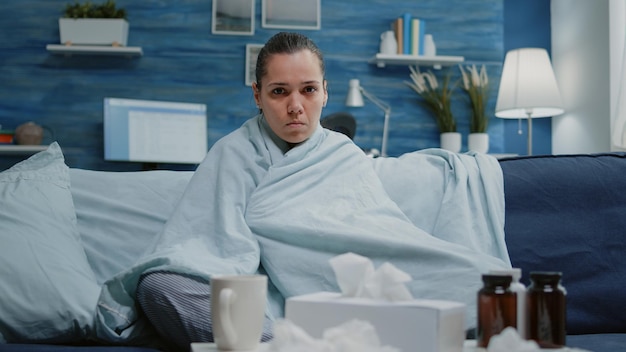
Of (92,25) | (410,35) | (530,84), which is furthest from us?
(410,35)

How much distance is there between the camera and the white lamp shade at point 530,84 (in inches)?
154

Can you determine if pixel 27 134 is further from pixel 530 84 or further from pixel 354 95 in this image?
pixel 530 84

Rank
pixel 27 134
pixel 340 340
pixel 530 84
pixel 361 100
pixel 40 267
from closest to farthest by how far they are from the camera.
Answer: pixel 340 340, pixel 40 267, pixel 530 84, pixel 27 134, pixel 361 100

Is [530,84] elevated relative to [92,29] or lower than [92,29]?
lower

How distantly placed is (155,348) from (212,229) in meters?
0.29

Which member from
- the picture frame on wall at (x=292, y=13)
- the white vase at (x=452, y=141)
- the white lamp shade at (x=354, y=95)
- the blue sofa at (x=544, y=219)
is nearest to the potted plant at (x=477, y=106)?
the white vase at (x=452, y=141)

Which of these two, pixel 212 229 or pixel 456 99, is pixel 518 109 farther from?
pixel 212 229

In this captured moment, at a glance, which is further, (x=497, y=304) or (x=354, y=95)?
(x=354, y=95)

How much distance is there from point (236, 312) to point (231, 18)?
3.74 m

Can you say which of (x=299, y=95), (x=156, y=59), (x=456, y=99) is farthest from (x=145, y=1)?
(x=299, y=95)

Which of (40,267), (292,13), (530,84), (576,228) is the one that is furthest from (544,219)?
(292,13)

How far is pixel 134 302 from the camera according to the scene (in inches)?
57.5

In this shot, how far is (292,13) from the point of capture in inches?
177

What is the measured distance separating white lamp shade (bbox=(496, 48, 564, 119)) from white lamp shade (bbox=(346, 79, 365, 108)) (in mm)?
860
